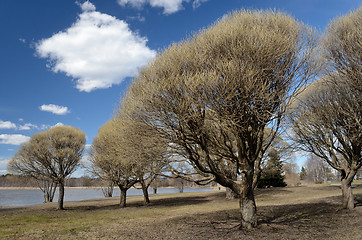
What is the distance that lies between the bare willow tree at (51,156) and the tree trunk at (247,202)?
20820mm

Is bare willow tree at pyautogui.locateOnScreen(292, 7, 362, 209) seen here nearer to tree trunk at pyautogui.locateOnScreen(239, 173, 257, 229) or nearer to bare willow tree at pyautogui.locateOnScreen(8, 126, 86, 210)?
tree trunk at pyautogui.locateOnScreen(239, 173, 257, 229)

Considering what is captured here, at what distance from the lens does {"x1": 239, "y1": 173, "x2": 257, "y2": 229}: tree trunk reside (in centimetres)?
1090

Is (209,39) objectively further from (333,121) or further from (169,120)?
(333,121)

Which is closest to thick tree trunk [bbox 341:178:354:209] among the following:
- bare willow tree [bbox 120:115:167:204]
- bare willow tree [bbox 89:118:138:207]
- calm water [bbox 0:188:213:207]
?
bare willow tree [bbox 120:115:167:204]

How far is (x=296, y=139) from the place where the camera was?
655 inches

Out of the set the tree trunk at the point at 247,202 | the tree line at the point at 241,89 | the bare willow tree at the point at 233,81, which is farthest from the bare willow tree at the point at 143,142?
the tree trunk at the point at 247,202

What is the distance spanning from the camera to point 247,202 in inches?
432

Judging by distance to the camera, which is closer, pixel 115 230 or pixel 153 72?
pixel 153 72

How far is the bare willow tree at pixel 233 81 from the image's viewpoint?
942 centimetres

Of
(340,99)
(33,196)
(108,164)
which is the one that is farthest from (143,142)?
(33,196)

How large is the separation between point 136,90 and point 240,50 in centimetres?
514

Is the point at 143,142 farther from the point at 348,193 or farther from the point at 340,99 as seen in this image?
the point at 348,193

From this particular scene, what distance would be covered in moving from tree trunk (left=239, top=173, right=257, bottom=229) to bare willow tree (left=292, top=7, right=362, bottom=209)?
5899 millimetres

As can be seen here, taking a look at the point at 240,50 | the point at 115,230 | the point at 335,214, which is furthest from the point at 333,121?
the point at 115,230
